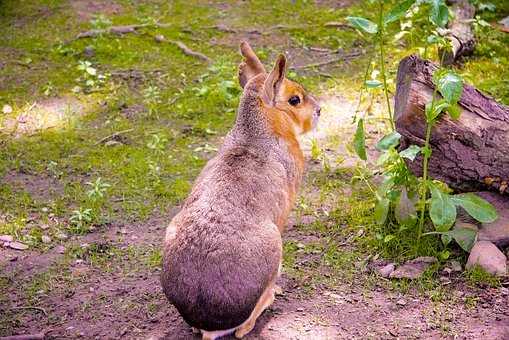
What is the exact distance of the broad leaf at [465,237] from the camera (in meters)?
4.38

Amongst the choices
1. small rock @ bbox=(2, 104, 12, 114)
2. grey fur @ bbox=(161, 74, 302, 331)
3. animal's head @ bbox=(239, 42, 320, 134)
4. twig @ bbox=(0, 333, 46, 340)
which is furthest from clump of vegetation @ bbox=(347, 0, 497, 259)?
small rock @ bbox=(2, 104, 12, 114)

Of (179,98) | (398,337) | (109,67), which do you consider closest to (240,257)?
(398,337)

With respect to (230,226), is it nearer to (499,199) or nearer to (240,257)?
(240,257)

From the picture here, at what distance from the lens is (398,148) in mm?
4746

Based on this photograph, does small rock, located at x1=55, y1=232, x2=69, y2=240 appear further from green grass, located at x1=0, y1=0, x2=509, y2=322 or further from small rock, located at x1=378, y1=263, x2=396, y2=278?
small rock, located at x1=378, y1=263, x2=396, y2=278

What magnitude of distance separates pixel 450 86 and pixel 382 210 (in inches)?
39.6

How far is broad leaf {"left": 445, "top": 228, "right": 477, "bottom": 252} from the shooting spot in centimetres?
438

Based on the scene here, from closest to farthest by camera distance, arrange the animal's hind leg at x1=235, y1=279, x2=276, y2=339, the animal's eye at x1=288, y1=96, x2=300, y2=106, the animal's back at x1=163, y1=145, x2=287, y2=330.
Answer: the animal's back at x1=163, y1=145, x2=287, y2=330 < the animal's hind leg at x1=235, y1=279, x2=276, y2=339 < the animal's eye at x1=288, y1=96, x2=300, y2=106

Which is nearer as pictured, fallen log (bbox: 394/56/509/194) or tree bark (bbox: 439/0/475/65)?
fallen log (bbox: 394/56/509/194)

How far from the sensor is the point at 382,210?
183 inches

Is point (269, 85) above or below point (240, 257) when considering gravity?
above

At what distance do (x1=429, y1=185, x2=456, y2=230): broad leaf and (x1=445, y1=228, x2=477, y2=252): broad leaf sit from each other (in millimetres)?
248

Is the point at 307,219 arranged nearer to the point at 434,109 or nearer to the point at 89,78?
the point at 434,109

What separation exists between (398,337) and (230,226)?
1.09 meters
